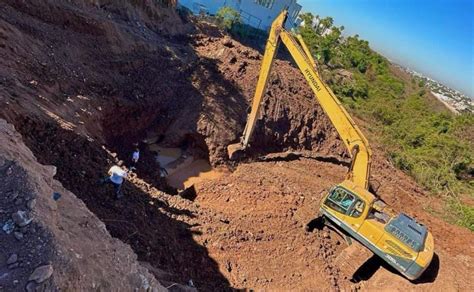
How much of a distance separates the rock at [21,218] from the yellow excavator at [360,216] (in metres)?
9.19

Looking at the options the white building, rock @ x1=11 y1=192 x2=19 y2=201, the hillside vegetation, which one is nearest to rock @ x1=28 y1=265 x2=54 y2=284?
rock @ x1=11 y1=192 x2=19 y2=201

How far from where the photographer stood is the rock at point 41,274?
12.0ft

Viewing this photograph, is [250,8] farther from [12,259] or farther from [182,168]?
[12,259]

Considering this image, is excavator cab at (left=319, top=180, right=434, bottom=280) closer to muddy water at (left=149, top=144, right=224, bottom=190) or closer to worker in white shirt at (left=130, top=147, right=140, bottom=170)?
muddy water at (left=149, top=144, right=224, bottom=190)

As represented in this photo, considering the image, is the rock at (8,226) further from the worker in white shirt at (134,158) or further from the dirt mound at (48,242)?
the worker in white shirt at (134,158)

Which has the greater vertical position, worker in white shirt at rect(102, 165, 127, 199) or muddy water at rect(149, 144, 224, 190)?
worker in white shirt at rect(102, 165, 127, 199)

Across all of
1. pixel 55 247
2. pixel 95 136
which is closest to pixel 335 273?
pixel 95 136

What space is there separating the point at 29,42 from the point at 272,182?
9.34 metres

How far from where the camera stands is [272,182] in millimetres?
14969

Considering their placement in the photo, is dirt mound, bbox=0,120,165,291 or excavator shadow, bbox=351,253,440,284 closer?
dirt mound, bbox=0,120,165,291

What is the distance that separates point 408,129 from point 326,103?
14544 mm

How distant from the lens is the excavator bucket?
16.4 meters

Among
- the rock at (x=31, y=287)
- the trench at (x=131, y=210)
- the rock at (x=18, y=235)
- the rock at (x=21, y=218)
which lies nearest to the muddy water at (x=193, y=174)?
the trench at (x=131, y=210)

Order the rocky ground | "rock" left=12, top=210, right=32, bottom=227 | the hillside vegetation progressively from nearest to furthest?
"rock" left=12, top=210, right=32, bottom=227 < the rocky ground < the hillside vegetation
